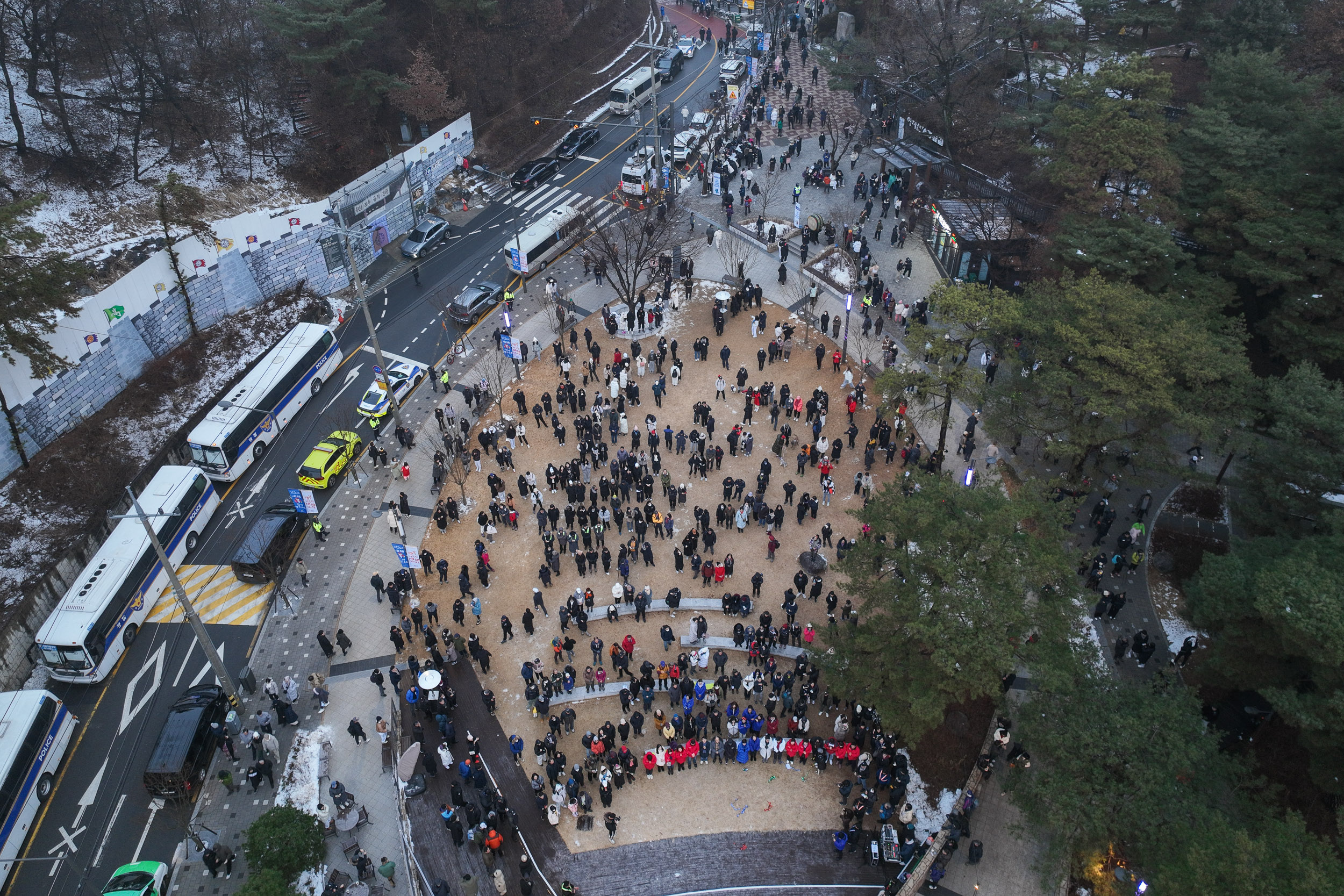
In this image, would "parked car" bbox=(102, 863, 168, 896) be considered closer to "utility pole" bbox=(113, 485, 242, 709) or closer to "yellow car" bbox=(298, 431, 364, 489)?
"utility pole" bbox=(113, 485, 242, 709)

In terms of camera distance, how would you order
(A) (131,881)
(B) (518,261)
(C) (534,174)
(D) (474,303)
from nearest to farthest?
(A) (131,881) → (D) (474,303) → (B) (518,261) → (C) (534,174)

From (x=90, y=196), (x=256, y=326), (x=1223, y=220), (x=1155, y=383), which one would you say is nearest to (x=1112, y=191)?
(x=1223, y=220)

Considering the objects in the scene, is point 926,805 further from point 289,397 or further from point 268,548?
point 289,397

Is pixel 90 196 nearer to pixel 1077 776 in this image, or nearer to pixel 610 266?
pixel 610 266

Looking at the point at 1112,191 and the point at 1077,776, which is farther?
the point at 1112,191

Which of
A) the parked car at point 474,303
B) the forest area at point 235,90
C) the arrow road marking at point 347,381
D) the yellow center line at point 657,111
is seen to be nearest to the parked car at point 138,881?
the arrow road marking at point 347,381

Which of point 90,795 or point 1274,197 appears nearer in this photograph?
point 90,795

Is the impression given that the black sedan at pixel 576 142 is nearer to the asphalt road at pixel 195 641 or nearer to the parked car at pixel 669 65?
the asphalt road at pixel 195 641

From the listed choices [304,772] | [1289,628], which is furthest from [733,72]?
[304,772]
